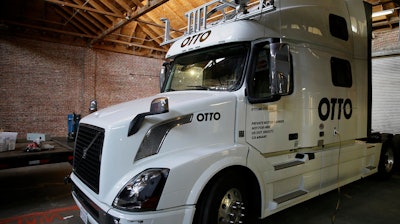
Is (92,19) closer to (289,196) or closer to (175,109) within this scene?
(175,109)

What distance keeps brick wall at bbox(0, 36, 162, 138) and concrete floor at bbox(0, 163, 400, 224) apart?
17.9 ft

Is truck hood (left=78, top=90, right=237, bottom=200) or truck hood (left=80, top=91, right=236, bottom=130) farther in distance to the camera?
truck hood (left=80, top=91, right=236, bottom=130)

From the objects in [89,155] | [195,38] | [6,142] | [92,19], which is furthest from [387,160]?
[92,19]

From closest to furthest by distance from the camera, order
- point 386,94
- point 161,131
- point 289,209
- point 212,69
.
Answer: point 161,131, point 212,69, point 289,209, point 386,94

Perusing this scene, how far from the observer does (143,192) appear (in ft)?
7.01

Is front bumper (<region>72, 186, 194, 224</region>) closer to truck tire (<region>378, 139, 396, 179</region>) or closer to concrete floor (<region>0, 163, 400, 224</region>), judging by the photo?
concrete floor (<region>0, 163, 400, 224</region>)

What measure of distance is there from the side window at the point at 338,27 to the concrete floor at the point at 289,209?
2.74 metres

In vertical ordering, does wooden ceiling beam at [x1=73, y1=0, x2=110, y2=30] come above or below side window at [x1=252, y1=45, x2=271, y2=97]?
above

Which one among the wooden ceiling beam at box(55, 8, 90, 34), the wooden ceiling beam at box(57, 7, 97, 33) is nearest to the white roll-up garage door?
the wooden ceiling beam at box(57, 7, 97, 33)

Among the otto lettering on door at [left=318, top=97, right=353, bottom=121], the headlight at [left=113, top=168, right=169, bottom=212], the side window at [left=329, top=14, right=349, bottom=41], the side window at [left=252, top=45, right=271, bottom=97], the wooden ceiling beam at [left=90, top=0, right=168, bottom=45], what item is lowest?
the headlight at [left=113, top=168, right=169, bottom=212]

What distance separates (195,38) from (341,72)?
2.42 m

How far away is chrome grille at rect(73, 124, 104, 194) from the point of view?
246 centimetres

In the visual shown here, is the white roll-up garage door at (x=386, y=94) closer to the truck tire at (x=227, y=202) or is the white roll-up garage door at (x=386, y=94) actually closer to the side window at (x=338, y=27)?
the side window at (x=338, y=27)

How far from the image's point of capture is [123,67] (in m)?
13.2
